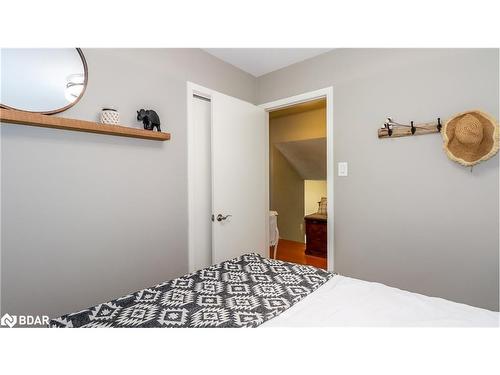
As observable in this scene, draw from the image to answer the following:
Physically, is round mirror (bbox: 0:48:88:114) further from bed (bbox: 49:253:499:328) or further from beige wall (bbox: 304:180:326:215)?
beige wall (bbox: 304:180:326:215)

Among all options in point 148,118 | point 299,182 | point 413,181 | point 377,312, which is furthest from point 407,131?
point 299,182

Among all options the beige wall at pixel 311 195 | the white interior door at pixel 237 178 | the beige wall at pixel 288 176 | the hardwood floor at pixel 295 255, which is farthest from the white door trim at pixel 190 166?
the beige wall at pixel 311 195

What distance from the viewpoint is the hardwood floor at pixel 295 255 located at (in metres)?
3.75

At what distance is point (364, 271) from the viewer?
7.32 feet

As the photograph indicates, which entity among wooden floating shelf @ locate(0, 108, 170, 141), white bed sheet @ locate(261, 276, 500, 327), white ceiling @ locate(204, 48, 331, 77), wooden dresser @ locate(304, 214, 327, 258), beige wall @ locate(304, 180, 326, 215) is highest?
white ceiling @ locate(204, 48, 331, 77)

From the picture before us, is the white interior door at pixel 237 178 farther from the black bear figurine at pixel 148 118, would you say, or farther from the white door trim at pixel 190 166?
the black bear figurine at pixel 148 118

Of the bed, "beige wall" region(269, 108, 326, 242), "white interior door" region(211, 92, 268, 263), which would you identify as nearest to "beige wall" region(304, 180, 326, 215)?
"beige wall" region(269, 108, 326, 242)

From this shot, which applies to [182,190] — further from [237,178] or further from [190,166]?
[237,178]

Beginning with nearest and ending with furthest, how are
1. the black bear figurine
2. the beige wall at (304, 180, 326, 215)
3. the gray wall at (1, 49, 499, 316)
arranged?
1. the gray wall at (1, 49, 499, 316)
2. the black bear figurine
3. the beige wall at (304, 180, 326, 215)

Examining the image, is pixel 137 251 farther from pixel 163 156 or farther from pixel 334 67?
pixel 334 67

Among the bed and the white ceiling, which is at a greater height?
the white ceiling

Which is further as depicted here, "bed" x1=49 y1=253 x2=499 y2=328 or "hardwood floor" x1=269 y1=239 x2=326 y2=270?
A: "hardwood floor" x1=269 y1=239 x2=326 y2=270

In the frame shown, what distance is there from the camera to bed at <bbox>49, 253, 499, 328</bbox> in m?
0.99

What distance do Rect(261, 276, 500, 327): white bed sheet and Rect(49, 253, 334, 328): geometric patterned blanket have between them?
0.07m
